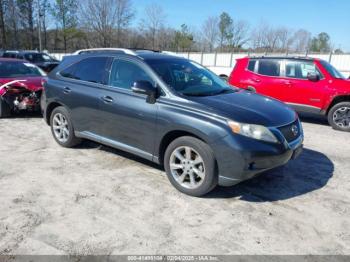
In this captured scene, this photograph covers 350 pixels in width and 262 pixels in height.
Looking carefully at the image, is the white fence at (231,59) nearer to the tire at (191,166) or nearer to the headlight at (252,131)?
the tire at (191,166)

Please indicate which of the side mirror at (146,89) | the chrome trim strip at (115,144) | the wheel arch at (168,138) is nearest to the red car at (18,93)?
the chrome trim strip at (115,144)

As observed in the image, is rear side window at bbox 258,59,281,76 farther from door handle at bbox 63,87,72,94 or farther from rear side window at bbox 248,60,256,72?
door handle at bbox 63,87,72,94

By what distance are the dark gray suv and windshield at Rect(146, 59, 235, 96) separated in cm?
2

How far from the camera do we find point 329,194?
13.9 feet

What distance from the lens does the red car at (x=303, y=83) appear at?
806cm

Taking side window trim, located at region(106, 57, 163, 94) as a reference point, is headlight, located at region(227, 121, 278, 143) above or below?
below

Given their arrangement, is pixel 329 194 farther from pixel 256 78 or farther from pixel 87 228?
pixel 256 78

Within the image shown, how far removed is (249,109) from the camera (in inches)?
159

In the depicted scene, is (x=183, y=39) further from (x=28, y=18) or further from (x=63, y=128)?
(x=63, y=128)

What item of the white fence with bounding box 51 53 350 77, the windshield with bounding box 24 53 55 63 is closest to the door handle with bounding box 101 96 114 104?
the windshield with bounding box 24 53 55 63

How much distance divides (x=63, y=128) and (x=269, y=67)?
6059 millimetres

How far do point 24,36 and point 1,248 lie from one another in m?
64.9

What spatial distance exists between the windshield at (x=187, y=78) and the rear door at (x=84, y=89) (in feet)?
3.14

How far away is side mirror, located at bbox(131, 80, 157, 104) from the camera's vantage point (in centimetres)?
418
